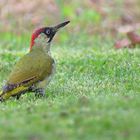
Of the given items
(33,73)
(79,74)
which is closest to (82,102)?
(33,73)

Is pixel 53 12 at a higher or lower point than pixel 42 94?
lower

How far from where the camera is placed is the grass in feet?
19.0

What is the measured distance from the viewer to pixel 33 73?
8.29 m

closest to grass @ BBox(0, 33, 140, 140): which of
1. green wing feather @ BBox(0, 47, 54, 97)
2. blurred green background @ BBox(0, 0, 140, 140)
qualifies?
blurred green background @ BBox(0, 0, 140, 140)

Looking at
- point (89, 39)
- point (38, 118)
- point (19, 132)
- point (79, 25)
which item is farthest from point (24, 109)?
point (79, 25)

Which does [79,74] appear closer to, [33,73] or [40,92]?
[40,92]

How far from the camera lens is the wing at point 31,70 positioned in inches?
321

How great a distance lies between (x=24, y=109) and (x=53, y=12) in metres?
9.72

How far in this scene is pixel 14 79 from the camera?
8117mm

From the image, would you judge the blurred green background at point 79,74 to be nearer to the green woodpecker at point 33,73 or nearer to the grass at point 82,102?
the grass at point 82,102

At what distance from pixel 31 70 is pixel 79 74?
1.82 metres

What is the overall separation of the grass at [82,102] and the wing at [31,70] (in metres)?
0.24

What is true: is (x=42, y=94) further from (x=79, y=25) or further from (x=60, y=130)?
(x=79, y=25)

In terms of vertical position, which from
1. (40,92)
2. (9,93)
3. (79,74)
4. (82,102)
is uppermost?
(82,102)
